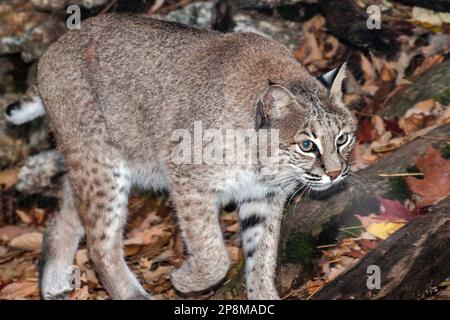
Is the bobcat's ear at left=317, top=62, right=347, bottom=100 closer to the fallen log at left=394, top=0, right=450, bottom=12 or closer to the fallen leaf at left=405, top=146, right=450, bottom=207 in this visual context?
the fallen leaf at left=405, top=146, right=450, bottom=207

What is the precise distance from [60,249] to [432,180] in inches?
121

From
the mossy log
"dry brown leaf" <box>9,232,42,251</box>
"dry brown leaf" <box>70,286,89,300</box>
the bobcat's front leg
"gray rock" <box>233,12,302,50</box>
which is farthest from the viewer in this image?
"gray rock" <box>233,12,302,50</box>

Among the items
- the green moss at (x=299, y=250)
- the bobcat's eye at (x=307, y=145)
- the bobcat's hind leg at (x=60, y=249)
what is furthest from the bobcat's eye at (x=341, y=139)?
the bobcat's hind leg at (x=60, y=249)

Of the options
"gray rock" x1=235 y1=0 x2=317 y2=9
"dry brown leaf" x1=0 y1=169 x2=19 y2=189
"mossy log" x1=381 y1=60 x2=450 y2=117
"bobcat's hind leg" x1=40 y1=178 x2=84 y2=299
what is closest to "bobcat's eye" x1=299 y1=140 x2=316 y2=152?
"mossy log" x1=381 y1=60 x2=450 y2=117

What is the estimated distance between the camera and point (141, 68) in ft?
20.4

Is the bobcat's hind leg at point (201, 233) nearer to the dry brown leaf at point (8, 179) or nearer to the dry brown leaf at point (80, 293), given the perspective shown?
the dry brown leaf at point (80, 293)

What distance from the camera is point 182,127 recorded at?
585 cm

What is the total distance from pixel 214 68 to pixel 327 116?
0.95 metres

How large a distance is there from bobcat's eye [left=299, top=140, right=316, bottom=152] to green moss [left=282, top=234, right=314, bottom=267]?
A: 75 centimetres

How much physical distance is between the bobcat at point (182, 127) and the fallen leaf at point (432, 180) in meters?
0.55

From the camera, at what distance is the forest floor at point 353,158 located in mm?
5754

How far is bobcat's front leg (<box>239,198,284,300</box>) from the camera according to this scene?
5.86 metres

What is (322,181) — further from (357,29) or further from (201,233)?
(357,29)

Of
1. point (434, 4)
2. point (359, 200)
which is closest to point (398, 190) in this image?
point (359, 200)
